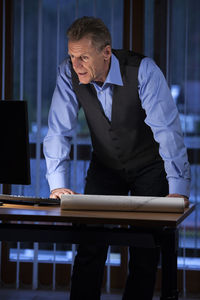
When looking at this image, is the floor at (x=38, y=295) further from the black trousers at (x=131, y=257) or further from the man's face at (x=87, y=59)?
the man's face at (x=87, y=59)

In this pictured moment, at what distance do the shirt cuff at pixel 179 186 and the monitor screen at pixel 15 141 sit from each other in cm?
56

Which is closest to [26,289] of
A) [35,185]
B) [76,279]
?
[35,185]

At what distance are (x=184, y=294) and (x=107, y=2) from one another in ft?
6.12

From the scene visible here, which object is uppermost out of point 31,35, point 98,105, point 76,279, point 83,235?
point 31,35

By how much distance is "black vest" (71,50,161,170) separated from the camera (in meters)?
2.49

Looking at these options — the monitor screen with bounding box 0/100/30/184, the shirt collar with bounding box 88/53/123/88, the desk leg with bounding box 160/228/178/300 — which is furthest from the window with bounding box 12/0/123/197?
the desk leg with bounding box 160/228/178/300

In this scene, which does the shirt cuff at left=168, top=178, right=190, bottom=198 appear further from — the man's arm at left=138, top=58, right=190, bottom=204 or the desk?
the desk

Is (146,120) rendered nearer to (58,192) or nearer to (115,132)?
(115,132)

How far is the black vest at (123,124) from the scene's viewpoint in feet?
8.18

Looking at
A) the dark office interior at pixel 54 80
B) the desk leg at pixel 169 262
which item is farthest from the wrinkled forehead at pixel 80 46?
the dark office interior at pixel 54 80

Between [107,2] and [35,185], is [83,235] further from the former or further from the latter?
[107,2]

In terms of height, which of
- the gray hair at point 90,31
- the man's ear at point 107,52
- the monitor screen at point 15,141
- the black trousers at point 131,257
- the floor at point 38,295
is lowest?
the floor at point 38,295

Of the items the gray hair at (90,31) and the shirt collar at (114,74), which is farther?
the shirt collar at (114,74)

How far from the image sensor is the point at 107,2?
145 inches
